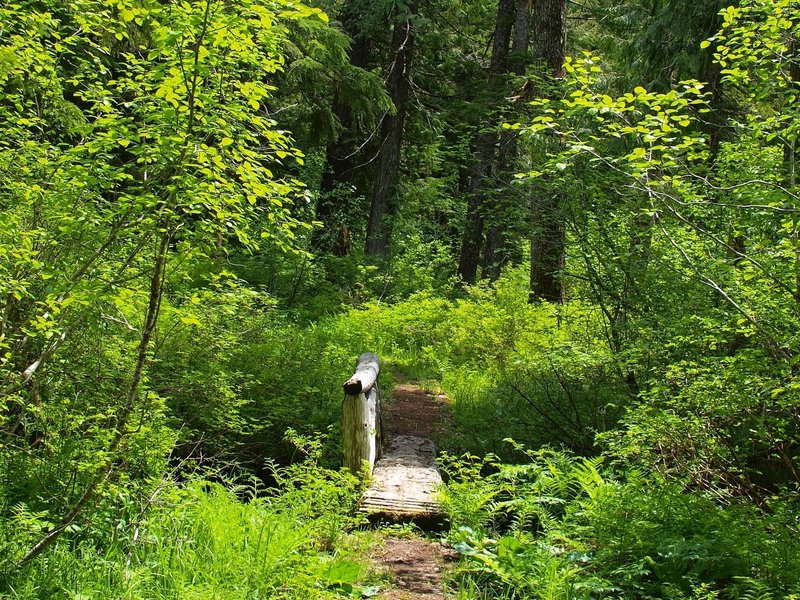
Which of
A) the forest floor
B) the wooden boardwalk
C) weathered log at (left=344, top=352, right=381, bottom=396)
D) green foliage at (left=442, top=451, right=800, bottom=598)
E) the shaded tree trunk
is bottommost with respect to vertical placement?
the forest floor

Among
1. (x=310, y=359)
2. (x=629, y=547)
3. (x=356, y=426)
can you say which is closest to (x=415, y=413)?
(x=310, y=359)

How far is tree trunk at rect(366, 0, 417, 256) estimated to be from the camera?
1709 cm

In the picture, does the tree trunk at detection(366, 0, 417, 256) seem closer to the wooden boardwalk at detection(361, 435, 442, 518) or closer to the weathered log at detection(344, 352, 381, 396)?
the weathered log at detection(344, 352, 381, 396)

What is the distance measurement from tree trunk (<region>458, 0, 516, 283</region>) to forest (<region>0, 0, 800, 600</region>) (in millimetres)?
7839

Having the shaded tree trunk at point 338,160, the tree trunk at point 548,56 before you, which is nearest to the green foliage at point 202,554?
the tree trunk at point 548,56

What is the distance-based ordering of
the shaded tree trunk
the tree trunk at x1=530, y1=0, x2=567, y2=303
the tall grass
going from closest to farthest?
the tall grass < the tree trunk at x1=530, y1=0, x2=567, y2=303 < the shaded tree trunk

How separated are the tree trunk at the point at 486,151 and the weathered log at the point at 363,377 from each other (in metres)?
8.54

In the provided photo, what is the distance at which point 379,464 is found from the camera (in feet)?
23.4

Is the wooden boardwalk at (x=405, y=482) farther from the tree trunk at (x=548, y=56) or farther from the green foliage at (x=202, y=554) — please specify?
the tree trunk at (x=548, y=56)

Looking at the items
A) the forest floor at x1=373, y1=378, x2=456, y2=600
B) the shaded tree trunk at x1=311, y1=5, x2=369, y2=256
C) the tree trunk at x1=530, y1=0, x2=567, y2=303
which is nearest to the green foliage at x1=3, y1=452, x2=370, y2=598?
the forest floor at x1=373, y1=378, x2=456, y2=600

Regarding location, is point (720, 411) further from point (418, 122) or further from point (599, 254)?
point (418, 122)

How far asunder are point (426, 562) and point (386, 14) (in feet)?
47.5

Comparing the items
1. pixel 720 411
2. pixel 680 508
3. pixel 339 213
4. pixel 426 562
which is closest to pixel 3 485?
pixel 426 562

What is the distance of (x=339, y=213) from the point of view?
1659 centimetres
